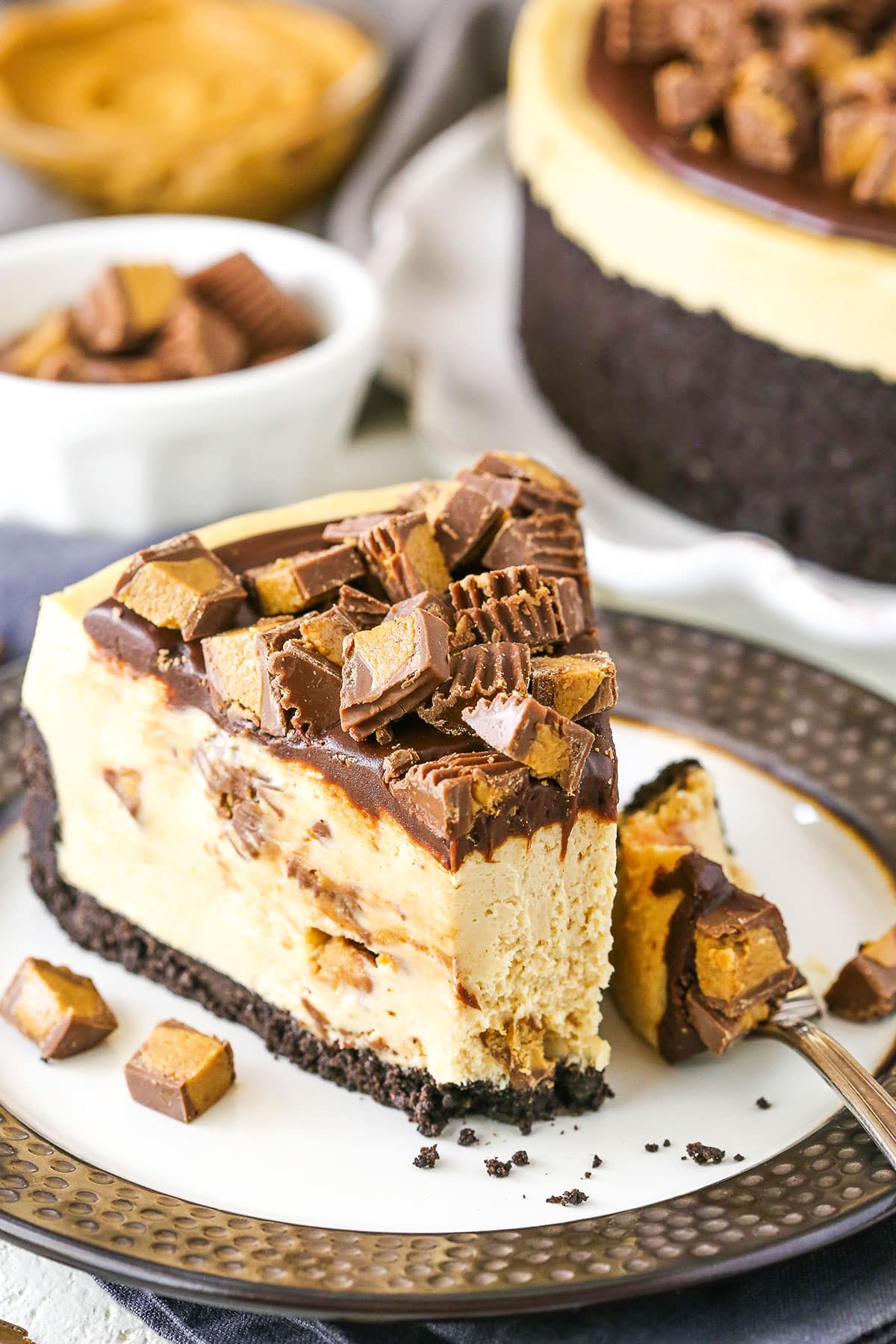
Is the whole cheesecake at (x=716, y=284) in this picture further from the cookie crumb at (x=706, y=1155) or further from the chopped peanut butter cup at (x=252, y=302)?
the cookie crumb at (x=706, y=1155)

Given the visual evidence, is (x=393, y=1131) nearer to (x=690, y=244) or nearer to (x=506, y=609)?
(x=506, y=609)

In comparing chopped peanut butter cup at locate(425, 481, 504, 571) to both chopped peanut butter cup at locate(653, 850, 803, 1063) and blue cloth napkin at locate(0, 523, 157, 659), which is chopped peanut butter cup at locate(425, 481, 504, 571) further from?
blue cloth napkin at locate(0, 523, 157, 659)

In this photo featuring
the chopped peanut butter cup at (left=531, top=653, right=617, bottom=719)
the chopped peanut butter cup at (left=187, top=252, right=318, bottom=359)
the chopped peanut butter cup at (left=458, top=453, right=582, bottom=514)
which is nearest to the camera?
the chopped peanut butter cup at (left=531, top=653, right=617, bottom=719)

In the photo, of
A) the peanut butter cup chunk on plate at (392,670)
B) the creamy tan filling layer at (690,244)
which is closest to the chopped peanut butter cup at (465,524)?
the peanut butter cup chunk on plate at (392,670)

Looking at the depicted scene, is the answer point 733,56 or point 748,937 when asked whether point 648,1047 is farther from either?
point 733,56

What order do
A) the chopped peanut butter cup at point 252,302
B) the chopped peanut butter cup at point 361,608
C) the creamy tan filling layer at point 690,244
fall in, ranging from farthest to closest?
the chopped peanut butter cup at point 252,302, the creamy tan filling layer at point 690,244, the chopped peanut butter cup at point 361,608

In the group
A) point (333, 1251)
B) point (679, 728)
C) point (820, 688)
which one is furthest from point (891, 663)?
point (333, 1251)

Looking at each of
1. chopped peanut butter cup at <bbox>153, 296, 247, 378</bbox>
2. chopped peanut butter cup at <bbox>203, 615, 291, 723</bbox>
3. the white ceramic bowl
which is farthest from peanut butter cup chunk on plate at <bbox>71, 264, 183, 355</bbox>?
chopped peanut butter cup at <bbox>203, 615, 291, 723</bbox>
